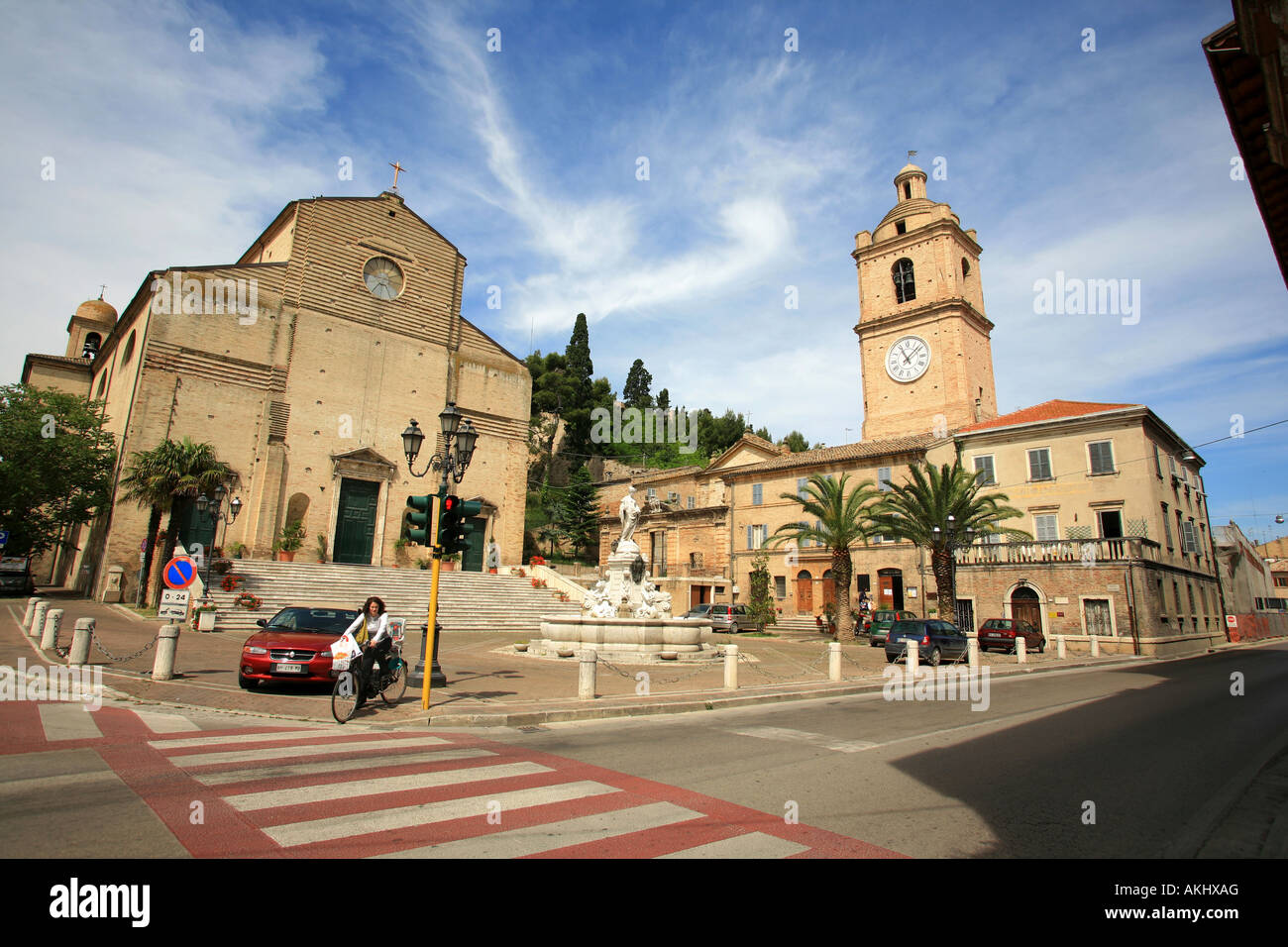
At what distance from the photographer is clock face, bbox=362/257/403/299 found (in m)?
35.5

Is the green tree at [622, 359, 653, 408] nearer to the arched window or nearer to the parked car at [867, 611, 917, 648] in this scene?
the arched window

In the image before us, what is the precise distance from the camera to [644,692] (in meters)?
12.3

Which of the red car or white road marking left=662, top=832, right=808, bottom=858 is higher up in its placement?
the red car

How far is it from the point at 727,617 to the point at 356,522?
18.9 metres

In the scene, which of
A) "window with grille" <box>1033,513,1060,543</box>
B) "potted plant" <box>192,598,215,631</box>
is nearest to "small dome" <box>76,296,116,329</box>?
"potted plant" <box>192,598,215,631</box>

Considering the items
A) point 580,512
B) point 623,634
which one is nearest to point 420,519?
point 623,634

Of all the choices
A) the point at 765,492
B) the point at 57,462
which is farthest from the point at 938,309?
the point at 57,462

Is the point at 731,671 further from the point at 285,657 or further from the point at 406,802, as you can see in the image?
the point at 406,802

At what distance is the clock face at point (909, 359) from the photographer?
43.2 metres

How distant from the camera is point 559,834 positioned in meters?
4.56

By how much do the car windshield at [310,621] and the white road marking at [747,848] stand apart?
9.58 metres

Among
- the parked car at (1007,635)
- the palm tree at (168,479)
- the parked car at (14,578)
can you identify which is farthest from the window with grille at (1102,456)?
the parked car at (14,578)

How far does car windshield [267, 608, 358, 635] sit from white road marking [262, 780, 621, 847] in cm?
784

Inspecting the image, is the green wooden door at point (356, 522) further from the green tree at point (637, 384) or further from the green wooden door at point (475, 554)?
the green tree at point (637, 384)
